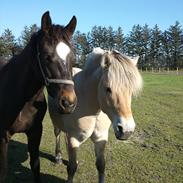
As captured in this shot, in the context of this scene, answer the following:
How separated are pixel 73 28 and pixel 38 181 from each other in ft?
7.71

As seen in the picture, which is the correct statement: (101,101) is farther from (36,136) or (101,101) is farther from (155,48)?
(155,48)

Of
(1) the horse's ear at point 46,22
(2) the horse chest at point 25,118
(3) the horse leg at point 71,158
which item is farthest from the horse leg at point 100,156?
(1) the horse's ear at point 46,22

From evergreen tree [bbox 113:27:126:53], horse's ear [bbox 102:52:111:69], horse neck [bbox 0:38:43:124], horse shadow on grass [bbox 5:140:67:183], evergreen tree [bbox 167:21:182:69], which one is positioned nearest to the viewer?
horse's ear [bbox 102:52:111:69]

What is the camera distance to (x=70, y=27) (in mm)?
3463

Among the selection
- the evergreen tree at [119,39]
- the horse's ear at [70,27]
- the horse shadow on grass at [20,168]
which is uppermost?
the evergreen tree at [119,39]

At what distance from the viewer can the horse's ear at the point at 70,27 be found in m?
3.41

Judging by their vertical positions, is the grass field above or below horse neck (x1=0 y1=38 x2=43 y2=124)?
below

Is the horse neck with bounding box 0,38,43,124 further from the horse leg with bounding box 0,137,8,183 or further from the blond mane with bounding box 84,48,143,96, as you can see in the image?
the blond mane with bounding box 84,48,143,96

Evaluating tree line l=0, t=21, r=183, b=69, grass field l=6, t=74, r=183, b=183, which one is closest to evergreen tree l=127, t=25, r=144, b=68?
tree line l=0, t=21, r=183, b=69

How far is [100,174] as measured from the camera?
4461 mm

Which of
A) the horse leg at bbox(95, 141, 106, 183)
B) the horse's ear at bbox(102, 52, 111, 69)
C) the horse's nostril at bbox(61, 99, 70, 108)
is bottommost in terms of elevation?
the horse leg at bbox(95, 141, 106, 183)

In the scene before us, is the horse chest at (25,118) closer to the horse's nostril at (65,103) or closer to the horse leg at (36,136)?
the horse leg at (36,136)

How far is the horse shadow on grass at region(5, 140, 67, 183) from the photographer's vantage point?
4910 millimetres

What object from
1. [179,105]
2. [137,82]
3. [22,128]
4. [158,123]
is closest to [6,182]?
[22,128]
